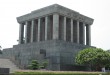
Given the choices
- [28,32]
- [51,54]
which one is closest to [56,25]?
[51,54]

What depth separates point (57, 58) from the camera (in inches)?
1563

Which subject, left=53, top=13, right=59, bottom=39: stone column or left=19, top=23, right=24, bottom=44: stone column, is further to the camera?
left=19, top=23, right=24, bottom=44: stone column

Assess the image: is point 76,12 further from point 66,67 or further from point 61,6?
point 66,67

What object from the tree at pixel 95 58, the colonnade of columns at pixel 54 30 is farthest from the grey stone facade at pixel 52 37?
the tree at pixel 95 58

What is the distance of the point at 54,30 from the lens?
51031mm

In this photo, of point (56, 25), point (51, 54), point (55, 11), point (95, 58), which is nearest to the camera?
point (95, 58)

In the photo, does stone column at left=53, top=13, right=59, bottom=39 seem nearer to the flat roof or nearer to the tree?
the flat roof

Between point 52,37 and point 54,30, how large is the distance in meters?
3.31

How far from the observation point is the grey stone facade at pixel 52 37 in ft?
136

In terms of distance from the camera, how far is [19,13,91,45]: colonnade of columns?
52.6 metres

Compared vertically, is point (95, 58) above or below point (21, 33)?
below

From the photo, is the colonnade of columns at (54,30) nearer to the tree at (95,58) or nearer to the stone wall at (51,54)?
the stone wall at (51,54)

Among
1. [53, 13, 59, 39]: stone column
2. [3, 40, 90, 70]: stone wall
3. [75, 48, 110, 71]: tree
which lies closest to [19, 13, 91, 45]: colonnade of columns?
[53, 13, 59, 39]: stone column

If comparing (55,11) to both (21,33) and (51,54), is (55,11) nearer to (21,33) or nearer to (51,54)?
(51,54)
